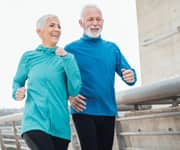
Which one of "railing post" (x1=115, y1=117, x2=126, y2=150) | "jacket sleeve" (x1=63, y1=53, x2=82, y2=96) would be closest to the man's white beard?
"jacket sleeve" (x1=63, y1=53, x2=82, y2=96)

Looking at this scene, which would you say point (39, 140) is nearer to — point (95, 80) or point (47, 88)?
point (47, 88)

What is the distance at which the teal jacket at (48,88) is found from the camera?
2529 millimetres

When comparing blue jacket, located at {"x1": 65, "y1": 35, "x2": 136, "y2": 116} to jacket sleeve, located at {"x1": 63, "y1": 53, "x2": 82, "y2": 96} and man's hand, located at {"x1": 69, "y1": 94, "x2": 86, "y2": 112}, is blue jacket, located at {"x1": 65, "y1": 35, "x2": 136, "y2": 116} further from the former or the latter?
jacket sleeve, located at {"x1": 63, "y1": 53, "x2": 82, "y2": 96}

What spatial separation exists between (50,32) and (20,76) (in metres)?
0.29

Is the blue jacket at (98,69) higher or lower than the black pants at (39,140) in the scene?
higher

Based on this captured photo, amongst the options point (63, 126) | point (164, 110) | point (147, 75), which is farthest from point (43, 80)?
point (147, 75)

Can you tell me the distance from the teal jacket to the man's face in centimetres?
26

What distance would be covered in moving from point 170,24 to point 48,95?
4.18 meters

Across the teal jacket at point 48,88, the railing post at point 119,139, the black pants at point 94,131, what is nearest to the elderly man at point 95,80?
the black pants at point 94,131

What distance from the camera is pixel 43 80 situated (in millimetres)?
2586

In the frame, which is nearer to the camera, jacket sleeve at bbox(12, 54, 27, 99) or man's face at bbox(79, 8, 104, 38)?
jacket sleeve at bbox(12, 54, 27, 99)

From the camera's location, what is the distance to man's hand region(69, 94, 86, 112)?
8.73 feet

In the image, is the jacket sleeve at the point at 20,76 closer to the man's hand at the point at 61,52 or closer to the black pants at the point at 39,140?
the man's hand at the point at 61,52

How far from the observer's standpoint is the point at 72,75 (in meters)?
2.59
